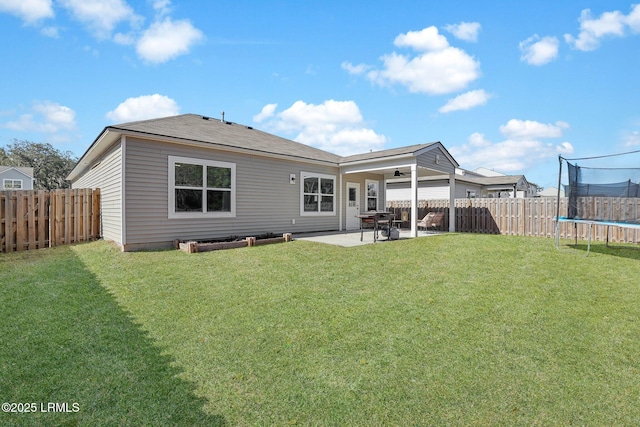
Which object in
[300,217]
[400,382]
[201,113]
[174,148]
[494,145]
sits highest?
[494,145]

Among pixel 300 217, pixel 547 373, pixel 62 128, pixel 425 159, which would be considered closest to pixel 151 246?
pixel 300 217

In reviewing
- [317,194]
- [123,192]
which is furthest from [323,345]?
[317,194]

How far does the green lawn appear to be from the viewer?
2.18 meters

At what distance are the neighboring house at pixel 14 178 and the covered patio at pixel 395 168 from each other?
34.5m

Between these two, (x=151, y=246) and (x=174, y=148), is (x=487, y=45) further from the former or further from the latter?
(x=151, y=246)

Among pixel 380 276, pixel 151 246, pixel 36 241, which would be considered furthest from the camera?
pixel 36 241

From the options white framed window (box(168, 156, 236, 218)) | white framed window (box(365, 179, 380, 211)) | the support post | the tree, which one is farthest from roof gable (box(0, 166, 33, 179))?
the support post

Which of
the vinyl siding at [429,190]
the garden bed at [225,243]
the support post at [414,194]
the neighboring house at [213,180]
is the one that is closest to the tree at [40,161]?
the neighboring house at [213,180]

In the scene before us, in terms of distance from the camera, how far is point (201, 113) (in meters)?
12.9

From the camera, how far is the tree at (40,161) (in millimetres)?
39969

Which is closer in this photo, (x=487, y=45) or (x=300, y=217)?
(x=487, y=45)

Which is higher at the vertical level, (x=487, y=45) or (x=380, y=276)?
(x=487, y=45)

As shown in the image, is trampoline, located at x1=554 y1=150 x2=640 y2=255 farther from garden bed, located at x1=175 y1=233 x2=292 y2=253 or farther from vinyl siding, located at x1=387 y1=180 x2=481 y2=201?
vinyl siding, located at x1=387 y1=180 x2=481 y2=201

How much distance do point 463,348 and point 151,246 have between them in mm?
7810
